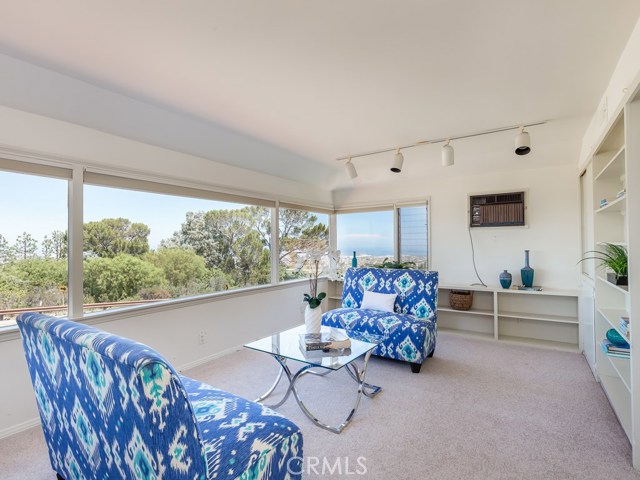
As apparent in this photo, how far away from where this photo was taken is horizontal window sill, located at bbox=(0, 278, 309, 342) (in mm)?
2103

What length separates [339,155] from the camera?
3822 mm

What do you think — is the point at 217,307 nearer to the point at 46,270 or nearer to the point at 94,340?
the point at 46,270

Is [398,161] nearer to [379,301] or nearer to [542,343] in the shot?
[379,301]

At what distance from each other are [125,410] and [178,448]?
231 mm

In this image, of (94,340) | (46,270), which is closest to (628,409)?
(94,340)

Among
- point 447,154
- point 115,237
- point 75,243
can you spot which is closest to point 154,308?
point 115,237

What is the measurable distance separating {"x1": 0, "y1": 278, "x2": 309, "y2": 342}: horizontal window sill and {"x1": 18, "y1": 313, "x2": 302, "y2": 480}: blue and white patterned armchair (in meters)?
0.91

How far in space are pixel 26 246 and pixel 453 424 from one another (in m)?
3.20

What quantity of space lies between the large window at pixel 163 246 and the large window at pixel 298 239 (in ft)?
1.26

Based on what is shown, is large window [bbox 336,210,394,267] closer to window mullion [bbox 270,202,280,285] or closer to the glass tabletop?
window mullion [bbox 270,202,280,285]

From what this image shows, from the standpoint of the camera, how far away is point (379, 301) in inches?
137

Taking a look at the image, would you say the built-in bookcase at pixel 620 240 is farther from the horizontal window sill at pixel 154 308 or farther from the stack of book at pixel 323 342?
the horizontal window sill at pixel 154 308
